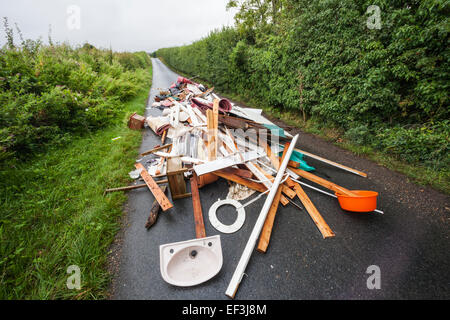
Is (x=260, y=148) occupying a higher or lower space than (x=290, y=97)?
lower

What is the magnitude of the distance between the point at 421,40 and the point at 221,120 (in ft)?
12.7

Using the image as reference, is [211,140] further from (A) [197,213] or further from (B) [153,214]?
(B) [153,214]

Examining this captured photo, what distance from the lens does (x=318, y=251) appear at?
2008 millimetres

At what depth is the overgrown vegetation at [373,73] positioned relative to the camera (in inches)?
117

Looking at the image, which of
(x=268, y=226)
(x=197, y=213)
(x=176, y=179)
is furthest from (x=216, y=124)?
(x=268, y=226)

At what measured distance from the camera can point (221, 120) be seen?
3984mm

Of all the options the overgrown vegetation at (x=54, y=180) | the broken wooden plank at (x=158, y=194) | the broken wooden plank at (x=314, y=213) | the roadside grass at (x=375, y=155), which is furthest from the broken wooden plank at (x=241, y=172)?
the roadside grass at (x=375, y=155)

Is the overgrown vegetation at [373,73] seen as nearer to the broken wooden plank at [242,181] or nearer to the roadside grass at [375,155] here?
the roadside grass at [375,155]

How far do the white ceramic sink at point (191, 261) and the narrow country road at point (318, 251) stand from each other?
93mm

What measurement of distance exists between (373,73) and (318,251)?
388 centimetres

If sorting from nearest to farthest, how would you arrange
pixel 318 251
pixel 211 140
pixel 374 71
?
pixel 318 251 < pixel 374 71 < pixel 211 140

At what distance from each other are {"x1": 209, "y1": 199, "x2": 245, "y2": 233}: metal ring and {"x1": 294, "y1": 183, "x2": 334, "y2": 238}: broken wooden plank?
100cm
